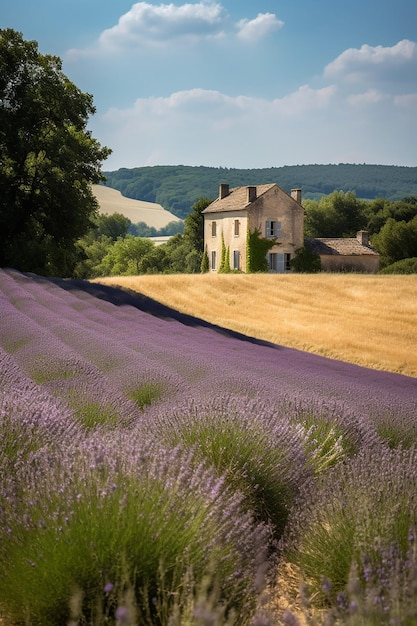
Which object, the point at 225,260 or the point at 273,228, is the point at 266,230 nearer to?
the point at 273,228

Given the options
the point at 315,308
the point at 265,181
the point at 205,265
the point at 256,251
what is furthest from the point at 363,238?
the point at 265,181

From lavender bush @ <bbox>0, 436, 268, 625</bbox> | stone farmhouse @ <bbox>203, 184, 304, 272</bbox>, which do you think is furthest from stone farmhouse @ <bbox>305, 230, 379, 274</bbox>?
lavender bush @ <bbox>0, 436, 268, 625</bbox>

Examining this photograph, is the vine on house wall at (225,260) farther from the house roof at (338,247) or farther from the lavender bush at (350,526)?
the lavender bush at (350,526)

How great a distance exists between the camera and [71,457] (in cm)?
300

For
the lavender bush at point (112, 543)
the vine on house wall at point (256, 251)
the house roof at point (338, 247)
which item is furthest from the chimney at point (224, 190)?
the lavender bush at point (112, 543)

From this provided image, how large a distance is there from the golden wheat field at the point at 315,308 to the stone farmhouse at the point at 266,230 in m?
7.61

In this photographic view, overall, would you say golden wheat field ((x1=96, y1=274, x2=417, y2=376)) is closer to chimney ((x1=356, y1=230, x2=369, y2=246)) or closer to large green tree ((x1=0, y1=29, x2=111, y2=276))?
large green tree ((x1=0, y1=29, x2=111, y2=276))

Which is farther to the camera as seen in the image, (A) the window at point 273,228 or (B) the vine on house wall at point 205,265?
(B) the vine on house wall at point 205,265

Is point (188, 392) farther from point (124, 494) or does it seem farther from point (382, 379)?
point (382, 379)

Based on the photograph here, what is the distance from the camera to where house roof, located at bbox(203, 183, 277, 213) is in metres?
35.8

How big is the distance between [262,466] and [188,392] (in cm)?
162

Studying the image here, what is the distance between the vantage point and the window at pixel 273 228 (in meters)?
35.6

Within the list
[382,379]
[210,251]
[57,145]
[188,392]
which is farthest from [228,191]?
[188,392]

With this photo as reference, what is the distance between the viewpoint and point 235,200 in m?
36.9
